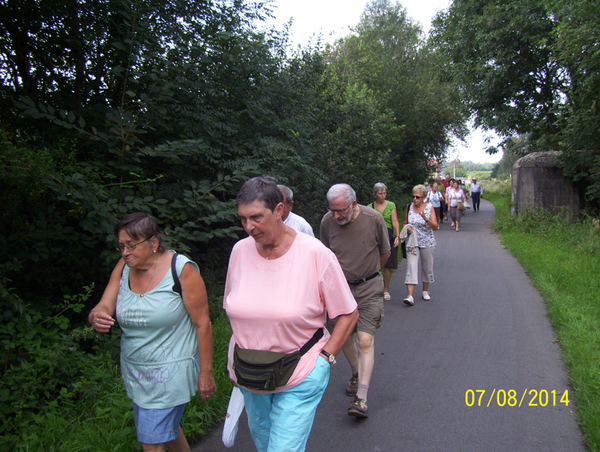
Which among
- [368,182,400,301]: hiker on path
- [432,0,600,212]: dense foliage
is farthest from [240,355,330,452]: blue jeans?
[432,0,600,212]: dense foliage

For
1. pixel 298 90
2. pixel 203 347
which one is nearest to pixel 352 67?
pixel 298 90

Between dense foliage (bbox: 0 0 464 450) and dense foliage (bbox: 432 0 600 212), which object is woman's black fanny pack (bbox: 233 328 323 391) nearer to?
dense foliage (bbox: 0 0 464 450)

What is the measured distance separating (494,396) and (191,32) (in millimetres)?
4896

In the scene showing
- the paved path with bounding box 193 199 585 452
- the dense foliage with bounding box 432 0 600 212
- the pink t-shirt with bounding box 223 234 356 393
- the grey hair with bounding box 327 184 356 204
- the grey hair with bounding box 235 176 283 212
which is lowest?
the paved path with bounding box 193 199 585 452

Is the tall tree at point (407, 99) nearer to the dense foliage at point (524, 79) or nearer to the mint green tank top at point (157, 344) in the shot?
the dense foliage at point (524, 79)

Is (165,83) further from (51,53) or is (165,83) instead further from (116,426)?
(116,426)

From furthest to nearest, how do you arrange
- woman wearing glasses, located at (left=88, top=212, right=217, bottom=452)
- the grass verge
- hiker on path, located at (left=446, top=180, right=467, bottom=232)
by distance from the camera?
hiker on path, located at (left=446, top=180, right=467, bottom=232) → the grass verge → woman wearing glasses, located at (left=88, top=212, right=217, bottom=452)

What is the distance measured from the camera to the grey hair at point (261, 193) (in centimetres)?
245

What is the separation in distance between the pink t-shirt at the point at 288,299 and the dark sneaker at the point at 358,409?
1.75m

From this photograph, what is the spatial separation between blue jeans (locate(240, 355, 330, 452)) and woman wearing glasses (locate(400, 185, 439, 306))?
223 inches

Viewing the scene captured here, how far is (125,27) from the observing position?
16.5 ft

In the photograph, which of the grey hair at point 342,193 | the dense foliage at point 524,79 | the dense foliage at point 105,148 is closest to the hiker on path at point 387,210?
the dense foliage at point 105,148

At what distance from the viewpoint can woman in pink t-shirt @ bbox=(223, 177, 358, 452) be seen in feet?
8.14
